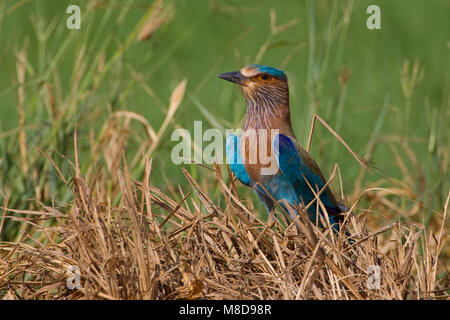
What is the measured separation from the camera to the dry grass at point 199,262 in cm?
237

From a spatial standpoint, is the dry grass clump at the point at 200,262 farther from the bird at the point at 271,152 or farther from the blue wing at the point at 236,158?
the blue wing at the point at 236,158

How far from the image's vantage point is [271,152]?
3.50 m

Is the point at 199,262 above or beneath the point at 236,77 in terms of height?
beneath

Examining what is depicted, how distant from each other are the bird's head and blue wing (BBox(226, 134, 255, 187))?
1.10 ft

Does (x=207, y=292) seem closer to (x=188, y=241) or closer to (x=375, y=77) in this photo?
(x=188, y=241)

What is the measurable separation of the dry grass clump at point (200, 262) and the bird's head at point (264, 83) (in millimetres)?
1134

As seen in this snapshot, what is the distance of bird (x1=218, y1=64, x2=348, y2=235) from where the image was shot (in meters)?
3.46

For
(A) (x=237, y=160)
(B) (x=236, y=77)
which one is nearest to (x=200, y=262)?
(A) (x=237, y=160)

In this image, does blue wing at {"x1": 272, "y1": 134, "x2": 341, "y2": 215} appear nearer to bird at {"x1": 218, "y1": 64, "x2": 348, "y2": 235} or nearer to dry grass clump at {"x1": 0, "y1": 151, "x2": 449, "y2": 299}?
bird at {"x1": 218, "y1": 64, "x2": 348, "y2": 235}

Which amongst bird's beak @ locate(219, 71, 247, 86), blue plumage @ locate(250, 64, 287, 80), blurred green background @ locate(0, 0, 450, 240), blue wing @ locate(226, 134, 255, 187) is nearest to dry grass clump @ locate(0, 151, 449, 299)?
blurred green background @ locate(0, 0, 450, 240)

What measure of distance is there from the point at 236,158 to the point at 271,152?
7.0 inches

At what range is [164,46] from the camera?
342 inches

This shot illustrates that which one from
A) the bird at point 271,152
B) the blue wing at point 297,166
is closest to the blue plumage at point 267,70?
the bird at point 271,152

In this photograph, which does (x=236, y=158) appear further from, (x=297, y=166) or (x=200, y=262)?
(x=200, y=262)
